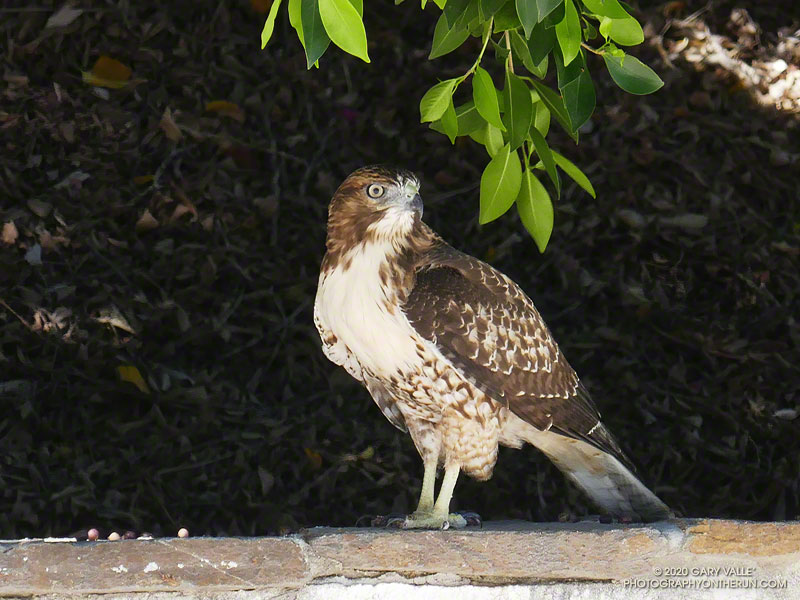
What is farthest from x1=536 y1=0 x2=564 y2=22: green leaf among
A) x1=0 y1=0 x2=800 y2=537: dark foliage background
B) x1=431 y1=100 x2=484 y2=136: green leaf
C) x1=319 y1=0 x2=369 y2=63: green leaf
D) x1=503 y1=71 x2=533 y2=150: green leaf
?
x1=0 y1=0 x2=800 y2=537: dark foliage background

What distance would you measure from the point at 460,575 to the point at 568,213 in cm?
174

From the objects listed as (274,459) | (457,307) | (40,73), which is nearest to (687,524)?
(457,307)

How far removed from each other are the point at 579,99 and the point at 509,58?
0.86ft

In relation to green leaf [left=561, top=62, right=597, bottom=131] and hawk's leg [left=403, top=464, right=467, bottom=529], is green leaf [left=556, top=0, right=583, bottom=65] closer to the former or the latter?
green leaf [left=561, top=62, right=597, bottom=131]

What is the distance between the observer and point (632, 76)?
7.43ft

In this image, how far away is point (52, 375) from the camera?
12.2ft

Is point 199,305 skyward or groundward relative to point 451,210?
groundward

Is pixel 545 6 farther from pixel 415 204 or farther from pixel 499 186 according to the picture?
pixel 415 204

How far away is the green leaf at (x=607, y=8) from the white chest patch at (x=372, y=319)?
0.77 metres

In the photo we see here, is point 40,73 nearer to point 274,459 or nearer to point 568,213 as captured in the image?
point 274,459

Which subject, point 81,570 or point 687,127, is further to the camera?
point 687,127

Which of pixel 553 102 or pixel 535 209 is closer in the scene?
pixel 553 102

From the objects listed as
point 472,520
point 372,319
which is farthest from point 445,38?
point 472,520

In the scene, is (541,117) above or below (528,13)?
below
